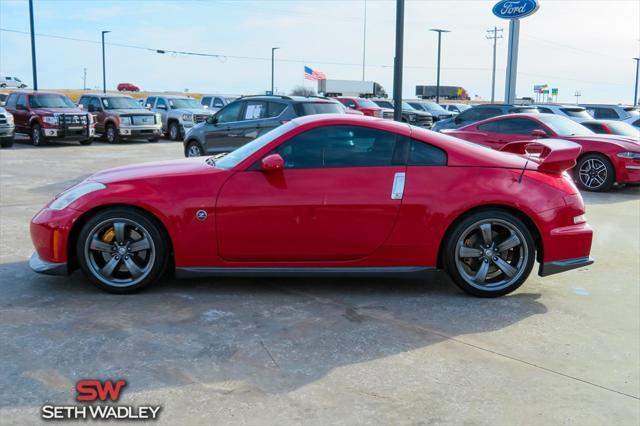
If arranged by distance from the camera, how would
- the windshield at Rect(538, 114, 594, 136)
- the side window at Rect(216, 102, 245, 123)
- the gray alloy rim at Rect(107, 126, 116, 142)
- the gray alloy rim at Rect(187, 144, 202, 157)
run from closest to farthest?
the windshield at Rect(538, 114, 594, 136) < the side window at Rect(216, 102, 245, 123) < the gray alloy rim at Rect(187, 144, 202, 157) < the gray alloy rim at Rect(107, 126, 116, 142)

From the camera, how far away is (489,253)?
535 centimetres

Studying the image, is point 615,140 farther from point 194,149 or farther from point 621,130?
point 194,149

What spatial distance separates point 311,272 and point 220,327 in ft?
3.33

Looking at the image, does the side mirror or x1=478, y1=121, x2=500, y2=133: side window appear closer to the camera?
the side mirror

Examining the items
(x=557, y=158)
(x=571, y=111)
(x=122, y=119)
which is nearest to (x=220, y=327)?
(x=557, y=158)

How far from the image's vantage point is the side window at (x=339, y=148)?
532 centimetres

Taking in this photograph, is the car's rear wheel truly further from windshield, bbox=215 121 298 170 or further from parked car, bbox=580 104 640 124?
parked car, bbox=580 104 640 124

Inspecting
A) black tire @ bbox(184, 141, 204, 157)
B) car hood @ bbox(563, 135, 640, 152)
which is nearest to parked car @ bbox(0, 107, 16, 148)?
black tire @ bbox(184, 141, 204, 157)

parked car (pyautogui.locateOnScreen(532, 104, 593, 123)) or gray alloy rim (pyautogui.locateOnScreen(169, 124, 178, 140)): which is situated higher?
parked car (pyautogui.locateOnScreen(532, 104, 593, 123))

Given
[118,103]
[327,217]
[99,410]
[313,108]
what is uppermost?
[118,103]

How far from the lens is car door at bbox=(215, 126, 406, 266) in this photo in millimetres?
5176

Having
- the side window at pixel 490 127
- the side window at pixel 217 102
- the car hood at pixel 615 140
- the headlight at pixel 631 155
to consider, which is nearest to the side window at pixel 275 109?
the side window at pixel 490 127

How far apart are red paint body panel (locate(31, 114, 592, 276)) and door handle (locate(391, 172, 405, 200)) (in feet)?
0.11

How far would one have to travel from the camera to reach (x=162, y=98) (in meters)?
27.0
